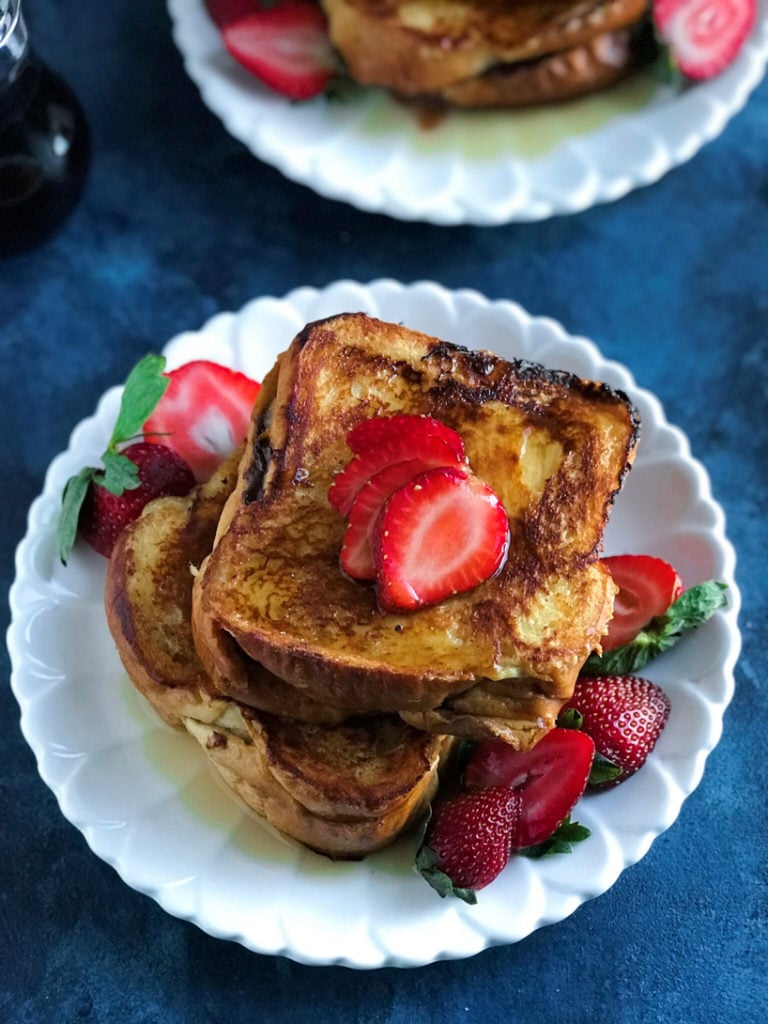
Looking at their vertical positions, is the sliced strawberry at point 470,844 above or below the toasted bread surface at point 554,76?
below

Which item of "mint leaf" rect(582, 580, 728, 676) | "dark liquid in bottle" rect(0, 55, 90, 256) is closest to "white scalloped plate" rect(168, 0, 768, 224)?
"dark liquid in bottle" rect(0, 55, 90, 256)

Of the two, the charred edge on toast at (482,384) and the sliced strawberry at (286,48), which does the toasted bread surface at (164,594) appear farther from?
the sliced strawberry at (286,48)

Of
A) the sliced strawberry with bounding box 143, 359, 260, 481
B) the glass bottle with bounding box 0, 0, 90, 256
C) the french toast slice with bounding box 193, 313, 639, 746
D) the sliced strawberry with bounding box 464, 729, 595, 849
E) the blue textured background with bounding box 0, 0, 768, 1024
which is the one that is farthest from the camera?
the glass bottle with bounding box 0, 0, 90, 256

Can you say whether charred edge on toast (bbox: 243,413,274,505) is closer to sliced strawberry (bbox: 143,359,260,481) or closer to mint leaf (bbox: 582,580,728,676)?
sliced strawberry (bbox: 143,359,260,481)

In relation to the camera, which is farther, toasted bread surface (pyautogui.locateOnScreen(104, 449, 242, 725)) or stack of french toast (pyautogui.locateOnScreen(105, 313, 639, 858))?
toasted bread surface (pyautogui.locateOnScreen(104, 449, 242, 725))

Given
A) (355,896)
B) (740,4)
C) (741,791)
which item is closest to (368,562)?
(355,896)

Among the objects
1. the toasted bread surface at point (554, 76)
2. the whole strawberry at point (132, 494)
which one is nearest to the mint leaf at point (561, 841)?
the whole strawberry at point (132, 494)

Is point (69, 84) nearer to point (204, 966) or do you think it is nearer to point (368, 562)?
point (368, 562)
